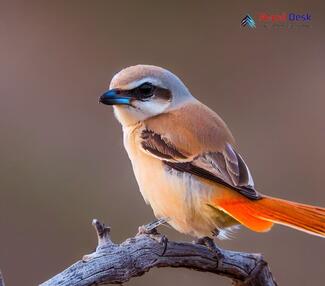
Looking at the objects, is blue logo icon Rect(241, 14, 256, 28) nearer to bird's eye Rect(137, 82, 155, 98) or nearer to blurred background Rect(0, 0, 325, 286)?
blurred background Rect(0, 0, 325, 286)

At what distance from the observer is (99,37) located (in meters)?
5.75

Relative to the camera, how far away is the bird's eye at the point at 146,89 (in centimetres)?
324

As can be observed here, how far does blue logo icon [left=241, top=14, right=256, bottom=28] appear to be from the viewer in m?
5.68

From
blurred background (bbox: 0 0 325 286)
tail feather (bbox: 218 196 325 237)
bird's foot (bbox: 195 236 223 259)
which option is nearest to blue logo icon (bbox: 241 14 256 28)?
blurred background (bbox: 0 0 325 286)

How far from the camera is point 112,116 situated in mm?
5188

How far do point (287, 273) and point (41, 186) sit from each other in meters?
1.57

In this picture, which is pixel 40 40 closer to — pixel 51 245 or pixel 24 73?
pixel 24 73

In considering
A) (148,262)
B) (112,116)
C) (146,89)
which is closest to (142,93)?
(146,89)

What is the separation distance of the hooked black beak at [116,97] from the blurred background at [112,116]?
5.13 feet

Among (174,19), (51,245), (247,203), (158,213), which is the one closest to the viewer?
(247,203)

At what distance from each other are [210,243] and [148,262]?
0.33m

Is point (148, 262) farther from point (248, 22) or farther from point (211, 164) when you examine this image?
point (248, 22)

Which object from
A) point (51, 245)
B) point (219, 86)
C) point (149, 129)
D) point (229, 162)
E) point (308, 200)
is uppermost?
point (219, 86)

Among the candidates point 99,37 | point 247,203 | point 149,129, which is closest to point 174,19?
point 99,37
